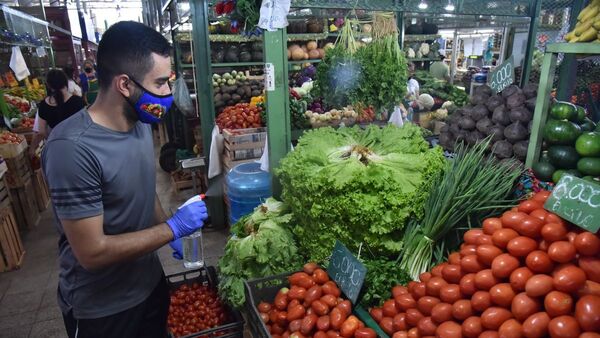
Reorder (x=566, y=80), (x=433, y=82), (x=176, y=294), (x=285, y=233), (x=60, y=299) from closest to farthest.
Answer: (x=60, y=299) → (x=285, y=233) → (x=176, y=294) → (x=566, y=80) → (x=433, y=82)

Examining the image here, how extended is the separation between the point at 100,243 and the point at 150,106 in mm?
612

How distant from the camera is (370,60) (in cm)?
293

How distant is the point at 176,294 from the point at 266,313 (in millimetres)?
1194

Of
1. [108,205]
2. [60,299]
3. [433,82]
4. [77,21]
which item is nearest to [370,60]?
[108,205]

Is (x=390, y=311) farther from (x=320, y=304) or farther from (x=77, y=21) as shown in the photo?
(x=77, y=21)

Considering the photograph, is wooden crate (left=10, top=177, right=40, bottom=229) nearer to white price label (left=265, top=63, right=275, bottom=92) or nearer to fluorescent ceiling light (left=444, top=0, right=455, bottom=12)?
white price label (left=265, top=63, right=275, bottom=92)

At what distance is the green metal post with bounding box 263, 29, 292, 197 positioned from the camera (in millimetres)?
2619

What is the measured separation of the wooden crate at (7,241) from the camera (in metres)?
4.34

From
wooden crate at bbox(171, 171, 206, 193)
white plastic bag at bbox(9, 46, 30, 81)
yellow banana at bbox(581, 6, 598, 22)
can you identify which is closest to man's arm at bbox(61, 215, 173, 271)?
yellow banana at bbox(581, 6, 598, 22)

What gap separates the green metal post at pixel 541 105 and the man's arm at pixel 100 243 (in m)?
2.01

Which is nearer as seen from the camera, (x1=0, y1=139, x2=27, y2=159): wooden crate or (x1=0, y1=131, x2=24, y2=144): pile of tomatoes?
(x1=0, y1=139, x2=27, y2=159): wooden crate

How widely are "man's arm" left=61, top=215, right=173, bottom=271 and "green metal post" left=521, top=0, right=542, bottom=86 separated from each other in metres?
4.20

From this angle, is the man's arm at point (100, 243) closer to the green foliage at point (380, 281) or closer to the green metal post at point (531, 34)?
the green foliage at point (380, 281)

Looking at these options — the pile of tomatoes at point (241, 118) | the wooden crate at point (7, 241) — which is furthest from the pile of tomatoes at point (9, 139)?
the pile of tomatoes at point (241, 118)
